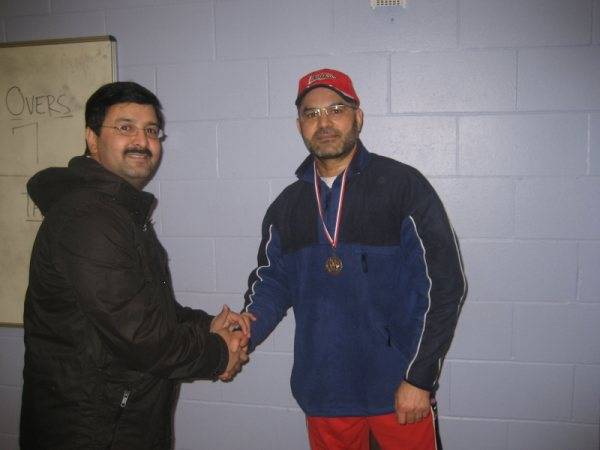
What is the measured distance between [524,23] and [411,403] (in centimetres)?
166

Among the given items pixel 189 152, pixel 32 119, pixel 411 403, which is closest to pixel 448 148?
pixel 411 403

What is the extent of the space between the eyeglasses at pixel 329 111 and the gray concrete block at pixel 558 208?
2.88ft

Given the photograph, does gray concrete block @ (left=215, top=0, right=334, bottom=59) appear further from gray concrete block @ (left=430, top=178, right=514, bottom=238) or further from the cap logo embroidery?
gray concrete block @ (left=430, top=178, right=514, bottom=238)

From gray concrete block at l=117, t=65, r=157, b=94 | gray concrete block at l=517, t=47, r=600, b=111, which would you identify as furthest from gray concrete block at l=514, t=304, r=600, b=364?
gray concrete block at l=117, t=65, r=157, b=94

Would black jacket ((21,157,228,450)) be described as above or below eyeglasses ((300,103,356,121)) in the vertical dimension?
below

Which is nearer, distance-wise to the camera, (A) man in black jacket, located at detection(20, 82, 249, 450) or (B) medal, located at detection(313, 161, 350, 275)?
(A) man in black jacket, located at detection(20, 82, 249, 450)

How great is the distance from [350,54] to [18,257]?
78.8 inches

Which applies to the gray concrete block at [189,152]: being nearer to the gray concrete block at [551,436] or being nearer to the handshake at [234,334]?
the handshake at [234,334]

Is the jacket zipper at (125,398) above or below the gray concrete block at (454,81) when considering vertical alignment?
below

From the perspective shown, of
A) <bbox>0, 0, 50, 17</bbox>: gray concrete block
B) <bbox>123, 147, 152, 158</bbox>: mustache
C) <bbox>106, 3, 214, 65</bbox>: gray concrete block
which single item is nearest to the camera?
<bbox>123, 147, 152, 158</bbox>: mustache

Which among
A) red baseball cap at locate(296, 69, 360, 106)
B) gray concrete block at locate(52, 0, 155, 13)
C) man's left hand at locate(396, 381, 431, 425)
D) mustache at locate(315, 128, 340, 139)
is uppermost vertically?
gray concrete block at locate(52, 0, 155, 13)

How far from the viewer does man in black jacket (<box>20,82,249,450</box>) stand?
3.83 feet

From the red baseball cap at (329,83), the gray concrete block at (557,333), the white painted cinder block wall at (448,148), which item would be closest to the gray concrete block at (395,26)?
the white painted cinder block wall at (448,148)

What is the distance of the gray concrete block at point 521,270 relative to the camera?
1706mm
